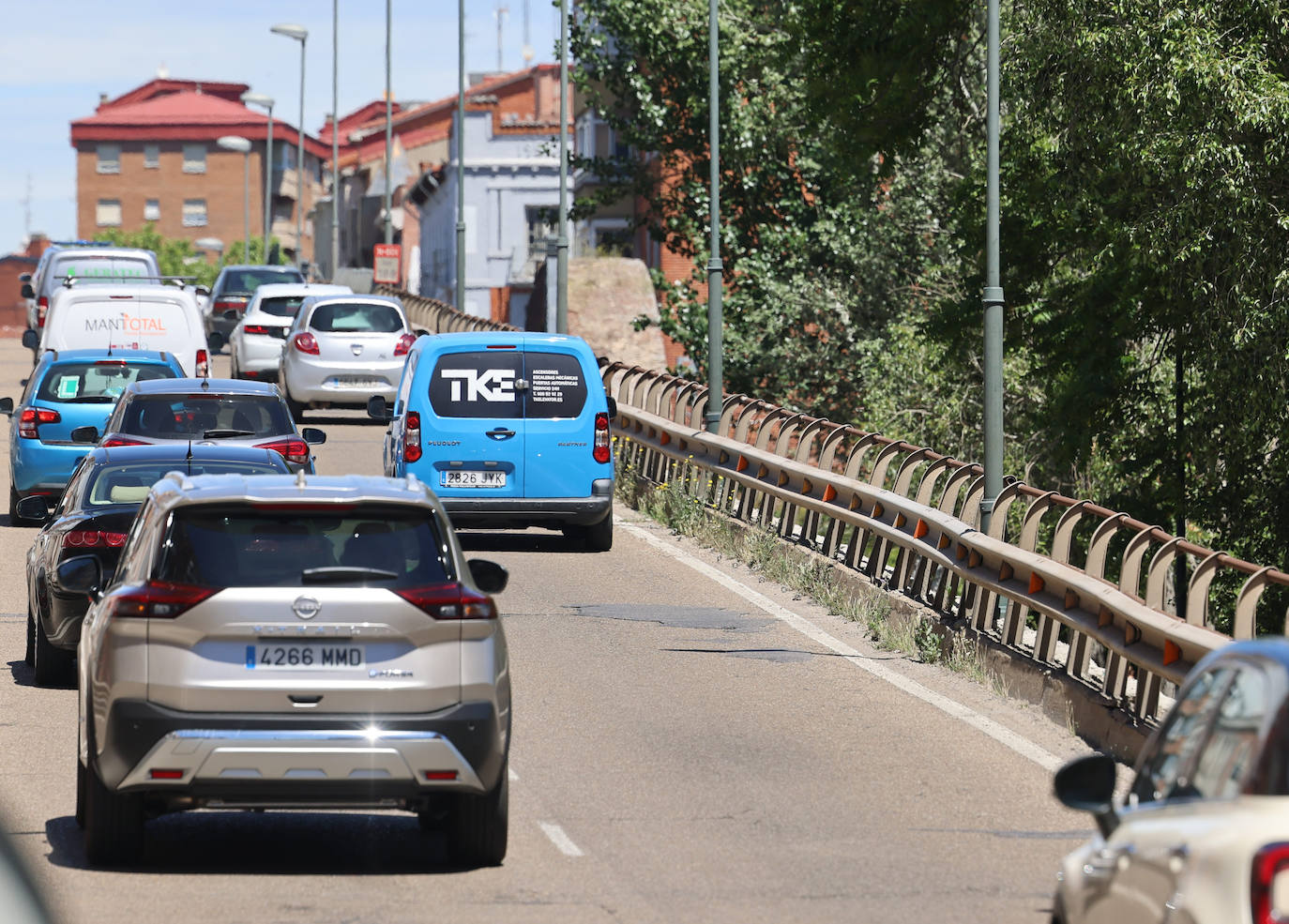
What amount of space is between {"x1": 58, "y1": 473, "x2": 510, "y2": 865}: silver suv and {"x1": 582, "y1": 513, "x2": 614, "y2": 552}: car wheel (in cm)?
1158

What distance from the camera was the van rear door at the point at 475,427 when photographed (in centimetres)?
1969

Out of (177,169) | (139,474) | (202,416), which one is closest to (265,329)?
(202,416)

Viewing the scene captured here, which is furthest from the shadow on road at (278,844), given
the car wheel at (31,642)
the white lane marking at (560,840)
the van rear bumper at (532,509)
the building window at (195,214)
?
the building window at (195,214)

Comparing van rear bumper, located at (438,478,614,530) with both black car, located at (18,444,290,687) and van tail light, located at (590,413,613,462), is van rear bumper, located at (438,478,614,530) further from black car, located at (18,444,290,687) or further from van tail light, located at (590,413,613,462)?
black car, located at (18,444,290,687)

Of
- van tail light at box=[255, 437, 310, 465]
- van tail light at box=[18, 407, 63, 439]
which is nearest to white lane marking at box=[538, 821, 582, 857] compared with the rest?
van tail light at box=[255, 437, 310, 465]

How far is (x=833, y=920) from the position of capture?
801 centimetres

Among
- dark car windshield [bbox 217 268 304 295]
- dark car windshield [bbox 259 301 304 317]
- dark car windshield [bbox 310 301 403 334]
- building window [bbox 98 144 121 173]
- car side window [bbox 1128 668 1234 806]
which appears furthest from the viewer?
building window [bbox 98 144 121 173]

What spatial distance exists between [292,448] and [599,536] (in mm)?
3340

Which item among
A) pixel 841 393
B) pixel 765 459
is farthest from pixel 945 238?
pixel 765 459

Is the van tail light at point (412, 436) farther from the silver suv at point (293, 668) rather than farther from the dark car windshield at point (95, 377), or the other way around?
the silver suv at point (293, 668)

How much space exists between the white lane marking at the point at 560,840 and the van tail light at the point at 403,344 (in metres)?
21.6

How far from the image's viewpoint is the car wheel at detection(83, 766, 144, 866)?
841 cm

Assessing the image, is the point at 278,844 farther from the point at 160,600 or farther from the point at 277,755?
the point at 160,600

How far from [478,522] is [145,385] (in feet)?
10.4
